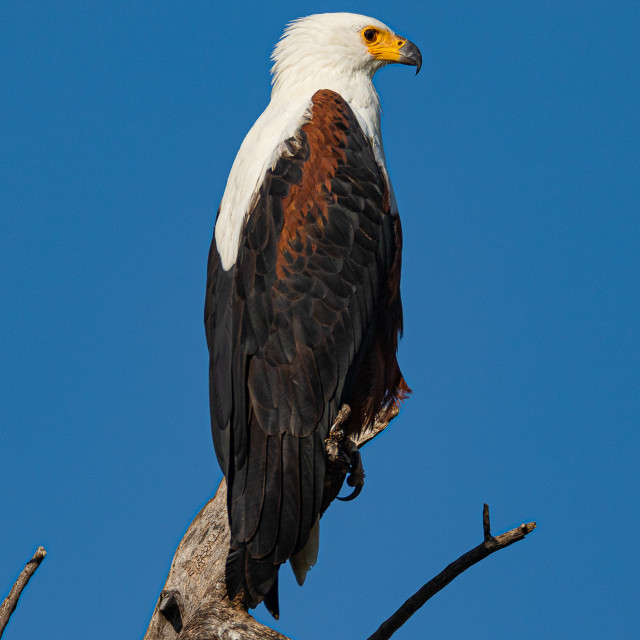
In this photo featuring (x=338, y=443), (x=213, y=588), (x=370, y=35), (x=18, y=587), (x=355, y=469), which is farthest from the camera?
(x=370, y=35)

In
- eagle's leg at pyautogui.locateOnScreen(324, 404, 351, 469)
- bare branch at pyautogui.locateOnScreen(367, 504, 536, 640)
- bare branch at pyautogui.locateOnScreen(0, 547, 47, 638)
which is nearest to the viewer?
bare branch at pyautogui.locateOnScreen(0, 547, 47, 638)

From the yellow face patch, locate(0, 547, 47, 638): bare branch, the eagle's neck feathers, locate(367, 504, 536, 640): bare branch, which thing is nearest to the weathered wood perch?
locate(367, 504, 536, 640): bare branch

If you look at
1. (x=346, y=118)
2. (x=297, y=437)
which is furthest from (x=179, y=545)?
(x=346, y=118)

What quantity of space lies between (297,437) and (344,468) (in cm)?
38

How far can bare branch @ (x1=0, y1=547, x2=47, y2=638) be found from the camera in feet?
13.8

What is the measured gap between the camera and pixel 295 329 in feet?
17.0

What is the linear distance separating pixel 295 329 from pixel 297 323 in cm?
4

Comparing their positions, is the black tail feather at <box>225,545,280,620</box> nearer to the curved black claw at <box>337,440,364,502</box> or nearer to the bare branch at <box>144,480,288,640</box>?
the bare branch at <box>144,480,288,640</box>

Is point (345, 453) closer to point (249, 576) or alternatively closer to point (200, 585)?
point (249, 576)

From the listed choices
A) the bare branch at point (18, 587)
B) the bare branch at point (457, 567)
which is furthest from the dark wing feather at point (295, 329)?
the bare branch at point (18, 587)

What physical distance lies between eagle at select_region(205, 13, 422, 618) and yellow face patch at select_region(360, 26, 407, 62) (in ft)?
2.65

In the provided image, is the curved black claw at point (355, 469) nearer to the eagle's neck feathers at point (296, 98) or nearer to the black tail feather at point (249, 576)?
the black tail feather at point (249, 576)

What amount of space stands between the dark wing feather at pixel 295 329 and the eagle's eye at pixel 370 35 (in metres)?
1.05

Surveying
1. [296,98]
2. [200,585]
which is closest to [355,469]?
[200,585]
